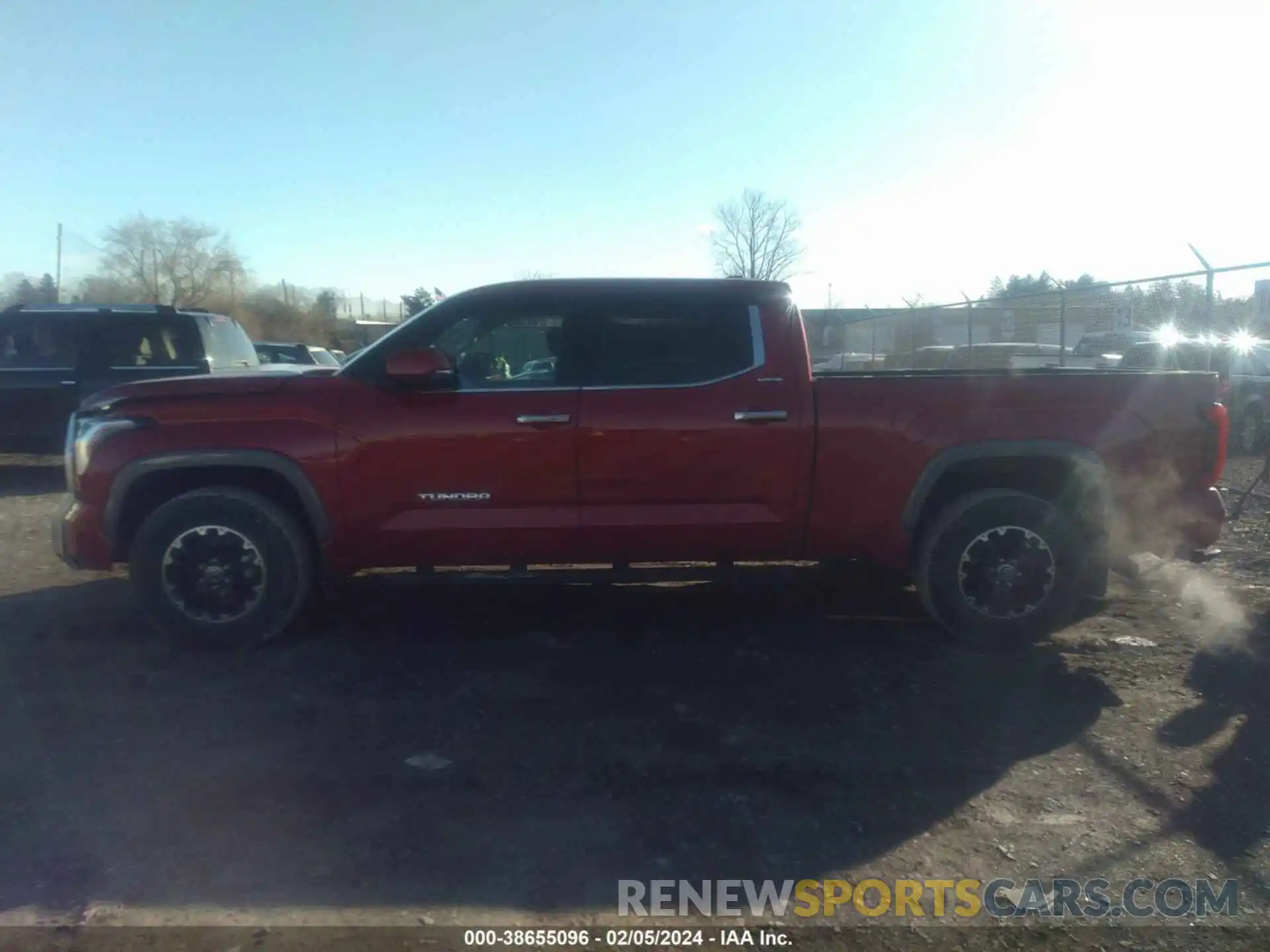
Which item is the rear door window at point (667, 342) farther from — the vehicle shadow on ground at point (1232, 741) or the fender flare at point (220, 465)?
the vehicle shadow on ground at point (1232, 741)

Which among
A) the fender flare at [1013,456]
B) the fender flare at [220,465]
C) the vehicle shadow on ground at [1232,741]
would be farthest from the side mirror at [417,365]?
the vehicle shadow on ground at [1232,741]

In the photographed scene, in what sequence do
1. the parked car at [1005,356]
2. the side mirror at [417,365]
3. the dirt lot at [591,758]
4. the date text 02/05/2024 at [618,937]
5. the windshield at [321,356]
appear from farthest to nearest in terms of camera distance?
the windshield at [321,356]
the parked car at [1005,356]
the side mirror at [417,365]
the dirt lot at [591,758]
the date text 02/05/2024 at [618,937]

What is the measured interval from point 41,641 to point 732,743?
4099mm

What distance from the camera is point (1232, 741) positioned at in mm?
4457

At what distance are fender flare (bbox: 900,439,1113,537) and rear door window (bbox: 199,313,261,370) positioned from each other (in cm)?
936

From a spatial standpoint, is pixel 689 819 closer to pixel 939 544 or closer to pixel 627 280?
pixel 939 544

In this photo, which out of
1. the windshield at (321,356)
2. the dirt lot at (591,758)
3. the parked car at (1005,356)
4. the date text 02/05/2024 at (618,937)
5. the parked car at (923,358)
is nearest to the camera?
the date text 02/05/2024 at (618,937)

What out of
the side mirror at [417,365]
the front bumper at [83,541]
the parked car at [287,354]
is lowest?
the front bumper at [83,541]

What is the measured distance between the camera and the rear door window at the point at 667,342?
18.1 ft

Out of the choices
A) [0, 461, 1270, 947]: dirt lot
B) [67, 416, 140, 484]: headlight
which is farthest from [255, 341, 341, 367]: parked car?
[67, 416, 140, 484]: headlight

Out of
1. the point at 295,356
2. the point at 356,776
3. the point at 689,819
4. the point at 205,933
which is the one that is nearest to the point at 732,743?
the point at 689,819

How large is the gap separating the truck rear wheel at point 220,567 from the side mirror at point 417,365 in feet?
3.34

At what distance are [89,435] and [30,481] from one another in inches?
330

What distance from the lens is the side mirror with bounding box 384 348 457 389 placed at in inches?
204
